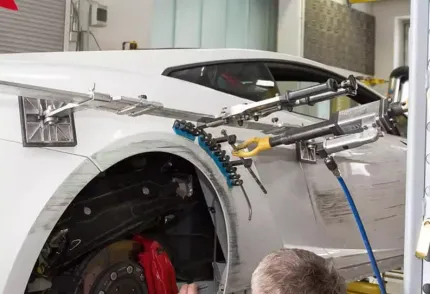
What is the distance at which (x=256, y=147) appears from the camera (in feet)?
6.88

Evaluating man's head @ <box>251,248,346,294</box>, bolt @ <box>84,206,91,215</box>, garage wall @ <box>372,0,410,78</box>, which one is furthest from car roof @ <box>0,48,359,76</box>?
garage wall @ <box>372,0,410,78</box>

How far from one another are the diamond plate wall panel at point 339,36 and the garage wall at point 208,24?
2.04ft

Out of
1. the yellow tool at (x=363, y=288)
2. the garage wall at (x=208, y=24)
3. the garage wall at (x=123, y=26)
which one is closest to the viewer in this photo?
the yellow tool at (x=363, y=288)

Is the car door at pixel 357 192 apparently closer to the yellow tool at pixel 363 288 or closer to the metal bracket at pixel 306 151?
the metal bracket at pixel 306 151

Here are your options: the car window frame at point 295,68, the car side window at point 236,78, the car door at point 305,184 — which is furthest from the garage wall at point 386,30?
the car side window at point 236,78

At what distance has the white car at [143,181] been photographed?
5.20 ft

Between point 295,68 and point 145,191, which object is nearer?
point 145,191

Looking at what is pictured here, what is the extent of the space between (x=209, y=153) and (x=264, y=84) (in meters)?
0.77

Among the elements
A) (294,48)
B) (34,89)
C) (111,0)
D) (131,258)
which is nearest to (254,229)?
(131,258)

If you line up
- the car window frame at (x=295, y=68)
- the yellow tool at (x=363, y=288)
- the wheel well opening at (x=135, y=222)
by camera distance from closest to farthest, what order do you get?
1. the wheel well opening at (x=135, y=222)
2. the car window frame at (x=295, y=68)
3. the yellow tool at (x=363, y=288)

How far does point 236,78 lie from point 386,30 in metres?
5.63

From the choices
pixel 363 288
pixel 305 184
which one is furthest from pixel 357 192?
pixel 363 288

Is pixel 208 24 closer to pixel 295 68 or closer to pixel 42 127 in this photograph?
pixel 295 68

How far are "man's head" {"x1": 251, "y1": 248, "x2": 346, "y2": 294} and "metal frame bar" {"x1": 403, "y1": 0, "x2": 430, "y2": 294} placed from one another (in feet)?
0.51
